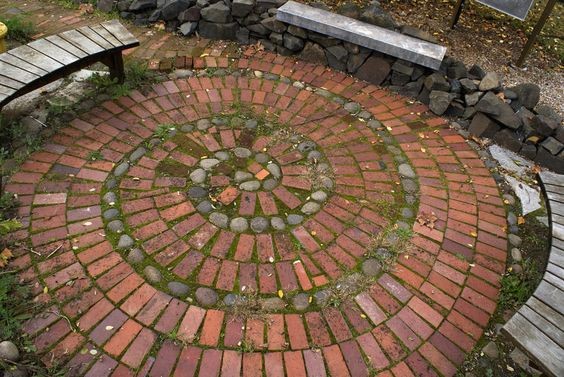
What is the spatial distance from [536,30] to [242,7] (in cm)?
300

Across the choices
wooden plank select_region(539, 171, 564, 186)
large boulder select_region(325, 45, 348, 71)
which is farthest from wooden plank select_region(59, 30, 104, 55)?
wooden plank select_region(539, 171, 564, 186)

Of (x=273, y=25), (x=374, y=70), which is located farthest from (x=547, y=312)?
(x=273, y=25)

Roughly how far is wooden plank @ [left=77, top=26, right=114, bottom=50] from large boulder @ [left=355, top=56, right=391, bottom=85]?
235 centimetres

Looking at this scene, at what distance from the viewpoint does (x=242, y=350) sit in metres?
2.31

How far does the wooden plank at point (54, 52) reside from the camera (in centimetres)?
339

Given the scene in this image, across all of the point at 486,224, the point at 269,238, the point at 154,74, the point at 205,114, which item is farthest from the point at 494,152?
the point at 154,74

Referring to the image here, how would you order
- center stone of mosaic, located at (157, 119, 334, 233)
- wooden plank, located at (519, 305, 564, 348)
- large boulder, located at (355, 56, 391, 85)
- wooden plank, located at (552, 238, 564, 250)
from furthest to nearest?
1. large boulder, located at (355, 56, 391, 85)
2. center stone of mosaic, located at (157, 119, 334, 233)
3. wooden plank, located at (552, 238, 564, 250)
4. wooden plank, located at (519, 305, 564, 348)

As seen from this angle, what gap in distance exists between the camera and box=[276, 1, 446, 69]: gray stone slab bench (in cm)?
391

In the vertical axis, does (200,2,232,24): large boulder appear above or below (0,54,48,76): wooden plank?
above

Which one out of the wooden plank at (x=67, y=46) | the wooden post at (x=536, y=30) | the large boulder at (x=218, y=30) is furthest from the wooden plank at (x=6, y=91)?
A: the wooden post at (x=536, y=30)

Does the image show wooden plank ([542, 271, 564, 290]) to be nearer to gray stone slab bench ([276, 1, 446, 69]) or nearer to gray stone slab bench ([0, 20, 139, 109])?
gray stone slab bench ([276, 1, 446, 69])

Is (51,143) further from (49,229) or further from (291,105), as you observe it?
(291,105)

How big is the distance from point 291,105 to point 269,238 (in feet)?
5.14

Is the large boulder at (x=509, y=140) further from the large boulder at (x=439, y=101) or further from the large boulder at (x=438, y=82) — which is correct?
the large boulder at (x=438, y=82)
